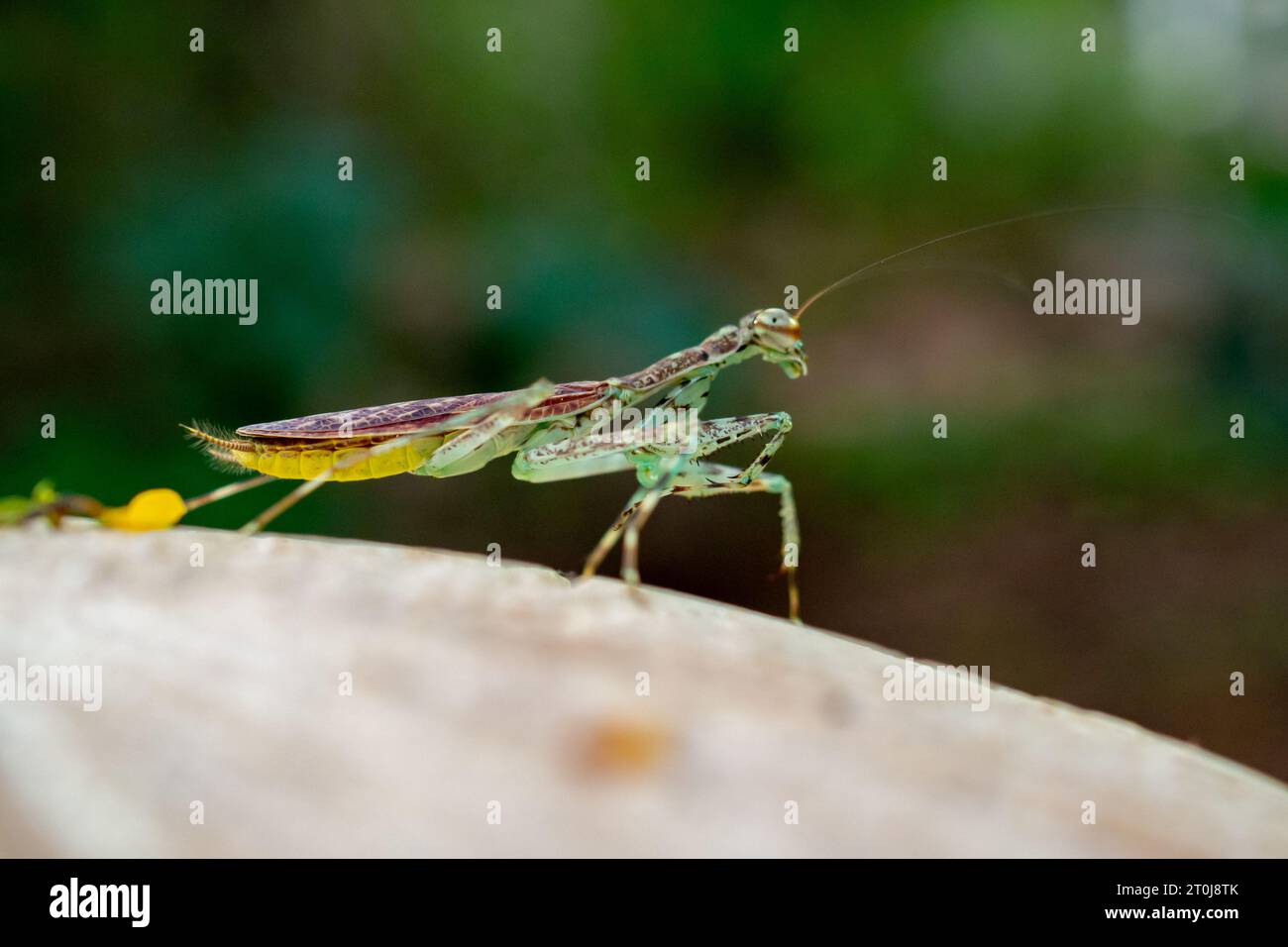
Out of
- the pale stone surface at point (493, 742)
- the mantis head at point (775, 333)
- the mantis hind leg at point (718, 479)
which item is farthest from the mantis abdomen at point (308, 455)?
the mantis head at point (775, 333)

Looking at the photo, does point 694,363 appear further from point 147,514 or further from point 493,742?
point 493,742

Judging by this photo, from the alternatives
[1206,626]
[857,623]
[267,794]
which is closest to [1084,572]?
[1206,626]

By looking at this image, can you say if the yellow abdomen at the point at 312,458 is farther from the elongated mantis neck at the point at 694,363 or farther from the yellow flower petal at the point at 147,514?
the elongated mantis neck at the point at 694,363

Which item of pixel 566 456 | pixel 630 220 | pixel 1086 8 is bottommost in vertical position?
pixel 566 456

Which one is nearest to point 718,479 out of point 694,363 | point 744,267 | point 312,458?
point 694,363

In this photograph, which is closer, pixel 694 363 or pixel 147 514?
pixel 147 514

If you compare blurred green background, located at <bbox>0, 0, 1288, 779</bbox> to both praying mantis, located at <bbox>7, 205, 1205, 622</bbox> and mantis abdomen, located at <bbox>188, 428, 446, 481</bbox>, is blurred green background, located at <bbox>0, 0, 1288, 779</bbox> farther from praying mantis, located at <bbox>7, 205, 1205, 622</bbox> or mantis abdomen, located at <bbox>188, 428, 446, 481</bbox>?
praying mantis, located at <bbox>7, 205, 1205, 622</bbox>

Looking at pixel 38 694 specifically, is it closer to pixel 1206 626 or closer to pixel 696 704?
pixel 696 704

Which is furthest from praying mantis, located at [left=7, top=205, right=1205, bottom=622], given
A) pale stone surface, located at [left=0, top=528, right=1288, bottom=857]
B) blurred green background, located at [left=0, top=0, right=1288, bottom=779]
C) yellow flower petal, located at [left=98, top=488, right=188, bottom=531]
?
blurred green background, located at [left=0, top=0, right=1288, bottom=779]
